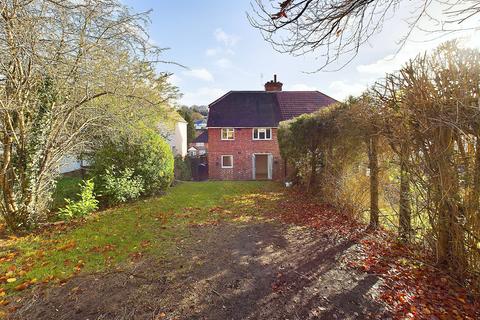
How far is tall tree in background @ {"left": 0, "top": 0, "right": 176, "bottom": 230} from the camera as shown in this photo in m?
4.29

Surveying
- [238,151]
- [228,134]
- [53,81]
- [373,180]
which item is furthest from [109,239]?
[228,134]

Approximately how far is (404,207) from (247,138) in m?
16.4

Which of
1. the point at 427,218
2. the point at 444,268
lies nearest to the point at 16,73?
the point at 427,218

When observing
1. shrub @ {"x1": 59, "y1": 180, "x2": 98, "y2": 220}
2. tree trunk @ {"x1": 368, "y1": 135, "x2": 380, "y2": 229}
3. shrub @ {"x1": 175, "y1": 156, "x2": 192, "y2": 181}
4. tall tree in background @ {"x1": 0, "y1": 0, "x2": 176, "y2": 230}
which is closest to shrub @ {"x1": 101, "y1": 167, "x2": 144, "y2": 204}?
shrub @ {"x1": 59, "y1": 180, "x2": 98, "y2": 220}

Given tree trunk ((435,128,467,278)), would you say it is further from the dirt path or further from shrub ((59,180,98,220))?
shrub ((59,180,98,220))

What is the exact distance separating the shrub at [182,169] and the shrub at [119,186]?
10.7m

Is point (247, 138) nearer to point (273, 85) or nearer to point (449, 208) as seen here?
point (273, 85)

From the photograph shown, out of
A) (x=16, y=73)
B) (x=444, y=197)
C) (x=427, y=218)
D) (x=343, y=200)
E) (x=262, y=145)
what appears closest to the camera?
(x=444, y=197)

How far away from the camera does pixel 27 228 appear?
18.4ft

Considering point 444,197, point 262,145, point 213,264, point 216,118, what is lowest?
point 213,264

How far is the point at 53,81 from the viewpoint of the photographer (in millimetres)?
5480

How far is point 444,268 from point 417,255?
444 mm

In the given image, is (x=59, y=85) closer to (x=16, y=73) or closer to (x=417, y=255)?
(x=16, y=73)

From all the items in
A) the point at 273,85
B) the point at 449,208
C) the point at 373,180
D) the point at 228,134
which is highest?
the point at 273,85
